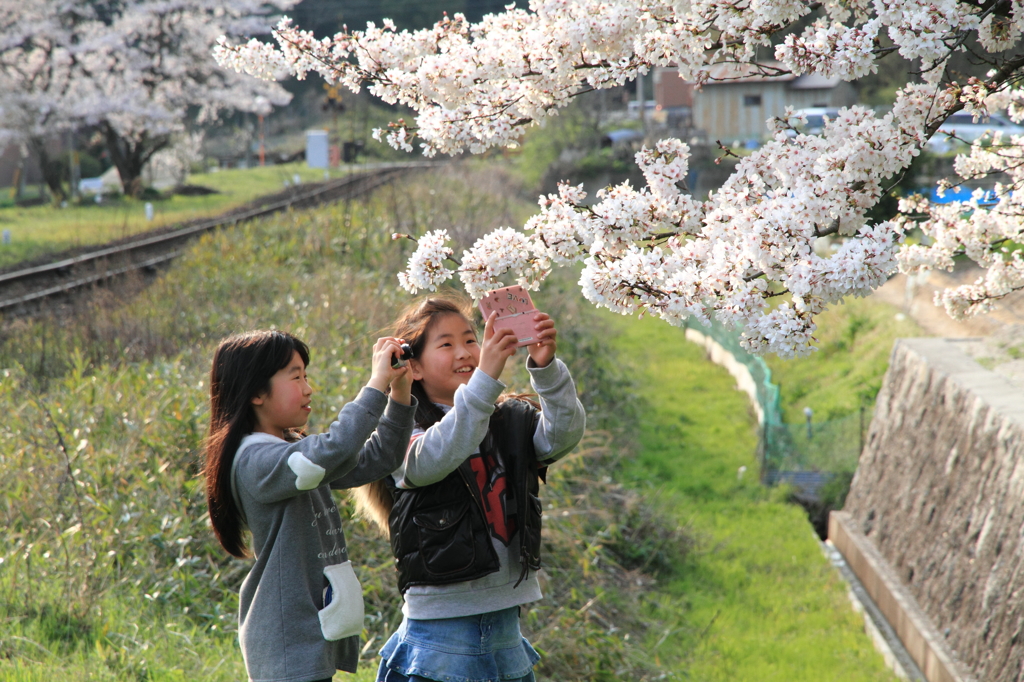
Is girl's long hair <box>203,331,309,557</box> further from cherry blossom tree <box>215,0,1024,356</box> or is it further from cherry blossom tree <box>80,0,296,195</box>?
cherry blossom tree <box>80,0,296,195</box>

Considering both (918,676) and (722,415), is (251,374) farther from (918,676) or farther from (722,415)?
(722,415)

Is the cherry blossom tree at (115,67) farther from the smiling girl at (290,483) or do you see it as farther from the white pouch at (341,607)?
the white pouch at (341,607)

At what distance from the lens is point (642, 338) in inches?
593

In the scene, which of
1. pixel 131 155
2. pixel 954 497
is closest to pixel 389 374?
pixel 954 497

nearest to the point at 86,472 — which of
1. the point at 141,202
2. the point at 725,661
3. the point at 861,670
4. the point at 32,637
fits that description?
the point at 32,637

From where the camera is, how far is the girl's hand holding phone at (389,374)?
218cm

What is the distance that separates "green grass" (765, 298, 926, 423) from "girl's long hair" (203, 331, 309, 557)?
892cm

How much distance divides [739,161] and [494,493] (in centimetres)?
116

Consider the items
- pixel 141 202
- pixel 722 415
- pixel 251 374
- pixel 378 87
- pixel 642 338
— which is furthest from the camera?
pixel 141 202

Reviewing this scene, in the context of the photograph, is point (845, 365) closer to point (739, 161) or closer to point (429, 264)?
point (739, 161)

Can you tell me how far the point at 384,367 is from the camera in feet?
7.18

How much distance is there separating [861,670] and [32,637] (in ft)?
14.2

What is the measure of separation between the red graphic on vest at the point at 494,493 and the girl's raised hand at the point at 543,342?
311 millimetres

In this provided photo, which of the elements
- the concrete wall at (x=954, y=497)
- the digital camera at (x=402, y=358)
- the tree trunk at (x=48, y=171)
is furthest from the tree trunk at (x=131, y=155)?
the digital camera at (x=402, y=358)
